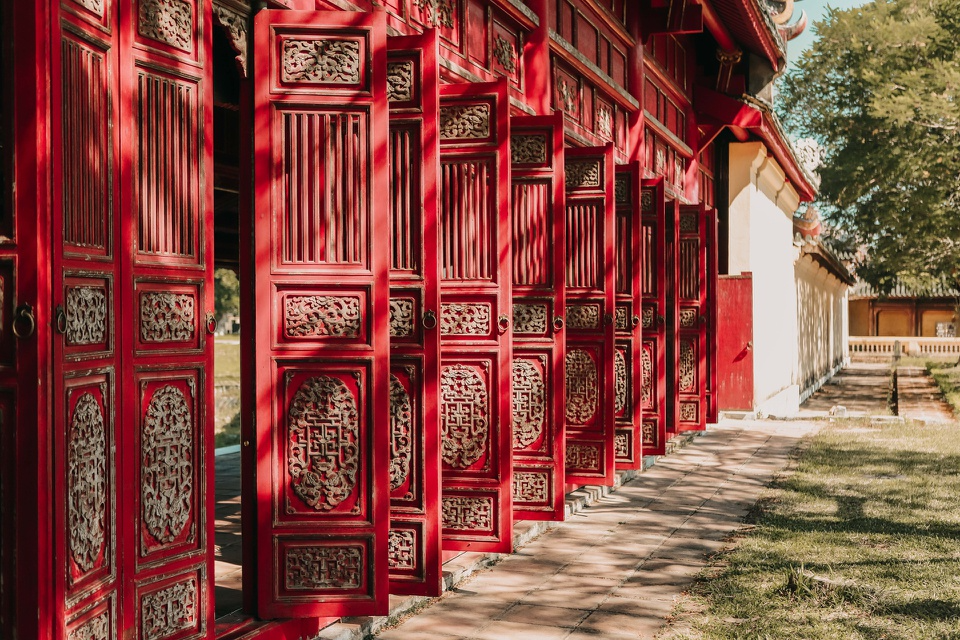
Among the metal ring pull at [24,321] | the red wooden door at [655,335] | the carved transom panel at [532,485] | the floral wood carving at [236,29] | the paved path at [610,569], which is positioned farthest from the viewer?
the red wooden door at [655,335]

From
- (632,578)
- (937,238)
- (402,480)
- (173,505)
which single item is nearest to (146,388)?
(173,505)

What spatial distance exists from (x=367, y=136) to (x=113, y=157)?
1.22 meters

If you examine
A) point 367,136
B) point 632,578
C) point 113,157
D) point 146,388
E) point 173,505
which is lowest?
point 632,578

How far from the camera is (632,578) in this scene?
5.58 metres

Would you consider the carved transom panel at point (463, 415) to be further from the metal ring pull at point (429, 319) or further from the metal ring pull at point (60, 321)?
the metal ring pull at point (60, 321)

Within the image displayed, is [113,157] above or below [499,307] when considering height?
above

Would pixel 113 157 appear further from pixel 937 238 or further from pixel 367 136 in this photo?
pixel 937 238

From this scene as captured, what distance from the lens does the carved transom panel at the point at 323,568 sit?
391cm

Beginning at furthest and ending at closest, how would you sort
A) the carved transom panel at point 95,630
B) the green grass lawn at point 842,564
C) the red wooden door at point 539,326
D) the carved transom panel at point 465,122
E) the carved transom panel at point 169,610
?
the red wooden door at point 539,326 → the carved transom panel at point 465,122 → the green grass lawn at point 842,564 → the carved transom panel at point 169,610 → the carved transom panel at point 95,630

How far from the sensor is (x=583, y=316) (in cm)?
733

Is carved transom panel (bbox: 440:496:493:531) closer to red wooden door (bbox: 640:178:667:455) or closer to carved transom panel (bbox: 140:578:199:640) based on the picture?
carved transom panel (bbox: 140:578:199:640)

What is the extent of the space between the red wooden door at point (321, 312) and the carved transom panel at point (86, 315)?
3.18ft

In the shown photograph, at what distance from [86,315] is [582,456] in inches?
199

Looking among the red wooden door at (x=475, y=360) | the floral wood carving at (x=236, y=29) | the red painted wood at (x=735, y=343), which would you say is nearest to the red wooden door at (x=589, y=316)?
the red wooden door at (x=475, y=360)
